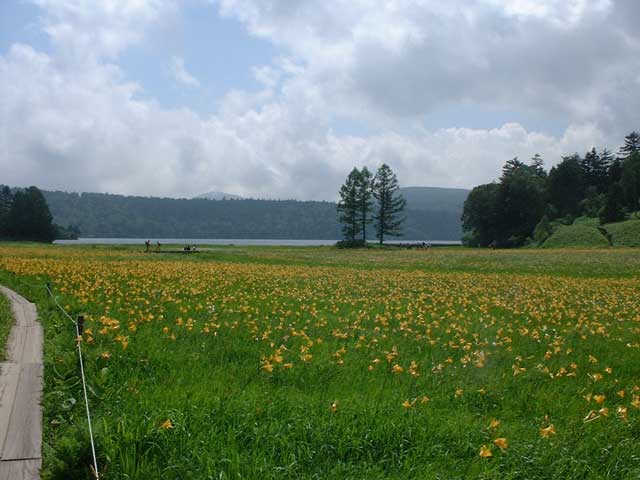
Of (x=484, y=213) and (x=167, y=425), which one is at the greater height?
(x=484, y=213)

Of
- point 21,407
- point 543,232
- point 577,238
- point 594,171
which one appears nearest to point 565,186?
point 594,171

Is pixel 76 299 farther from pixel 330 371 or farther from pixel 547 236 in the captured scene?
pixel 547 236

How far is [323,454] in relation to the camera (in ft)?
13.6

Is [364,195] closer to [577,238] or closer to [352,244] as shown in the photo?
[352,244]

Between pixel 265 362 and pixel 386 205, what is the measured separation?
77.8 m

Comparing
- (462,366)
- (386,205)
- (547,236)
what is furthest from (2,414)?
(386,205)

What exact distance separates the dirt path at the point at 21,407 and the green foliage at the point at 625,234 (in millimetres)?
63367

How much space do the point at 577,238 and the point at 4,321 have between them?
66741 millimetres

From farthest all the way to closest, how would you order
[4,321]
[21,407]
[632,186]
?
1. [632,186]
2. [4,321]
3. [21,407]

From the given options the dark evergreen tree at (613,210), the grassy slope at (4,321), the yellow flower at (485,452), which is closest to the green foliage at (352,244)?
the dark evergreen tree at (613,210)

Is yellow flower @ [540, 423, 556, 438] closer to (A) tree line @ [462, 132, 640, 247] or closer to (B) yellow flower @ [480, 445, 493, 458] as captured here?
(B) yellow flower @ [480, 445, 493, 458]

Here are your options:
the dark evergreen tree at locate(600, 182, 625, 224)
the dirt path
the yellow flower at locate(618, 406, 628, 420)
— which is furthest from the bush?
the yellow flower at locate(618, 406, 628, 420)

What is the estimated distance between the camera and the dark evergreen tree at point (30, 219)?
82.2 meters

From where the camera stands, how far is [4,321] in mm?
8258
